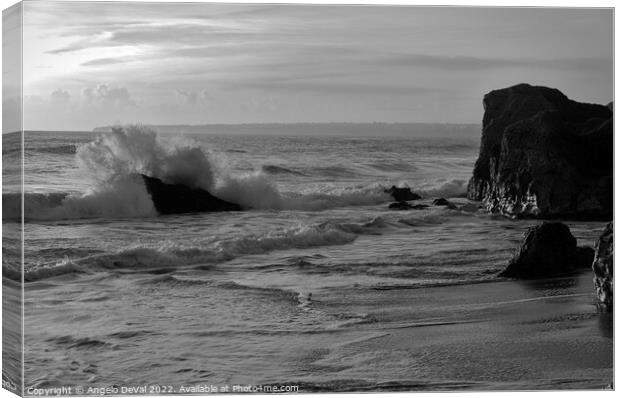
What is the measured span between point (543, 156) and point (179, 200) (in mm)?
3150

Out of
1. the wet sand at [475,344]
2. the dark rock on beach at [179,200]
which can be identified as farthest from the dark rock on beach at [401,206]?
the dark rock on beach at [179,200]

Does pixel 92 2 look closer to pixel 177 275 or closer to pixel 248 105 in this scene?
pixel 248 105

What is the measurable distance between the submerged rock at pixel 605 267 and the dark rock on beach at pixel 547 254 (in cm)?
52

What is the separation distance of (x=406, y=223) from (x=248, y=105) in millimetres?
1800

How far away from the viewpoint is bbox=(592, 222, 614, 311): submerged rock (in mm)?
8836

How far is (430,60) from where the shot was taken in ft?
29.8

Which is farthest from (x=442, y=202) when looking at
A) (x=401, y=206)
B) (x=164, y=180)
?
(x=164, y=180)

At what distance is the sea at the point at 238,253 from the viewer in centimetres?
809

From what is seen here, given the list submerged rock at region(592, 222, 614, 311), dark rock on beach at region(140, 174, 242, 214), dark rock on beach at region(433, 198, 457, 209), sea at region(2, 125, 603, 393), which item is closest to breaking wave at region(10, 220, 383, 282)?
sea at region(2, 125, 603, 393)

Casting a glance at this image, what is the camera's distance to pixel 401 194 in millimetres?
9578

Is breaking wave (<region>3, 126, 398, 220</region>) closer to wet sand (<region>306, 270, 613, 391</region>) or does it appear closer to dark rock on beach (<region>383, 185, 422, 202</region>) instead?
dark rock on beach (<region>383, 185, 422, 202</region>)

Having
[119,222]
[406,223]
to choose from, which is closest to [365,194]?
[406,223]

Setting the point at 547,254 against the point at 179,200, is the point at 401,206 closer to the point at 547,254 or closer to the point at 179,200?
the point at 547,254

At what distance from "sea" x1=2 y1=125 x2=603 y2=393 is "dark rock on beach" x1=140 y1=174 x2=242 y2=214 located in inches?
2.9
